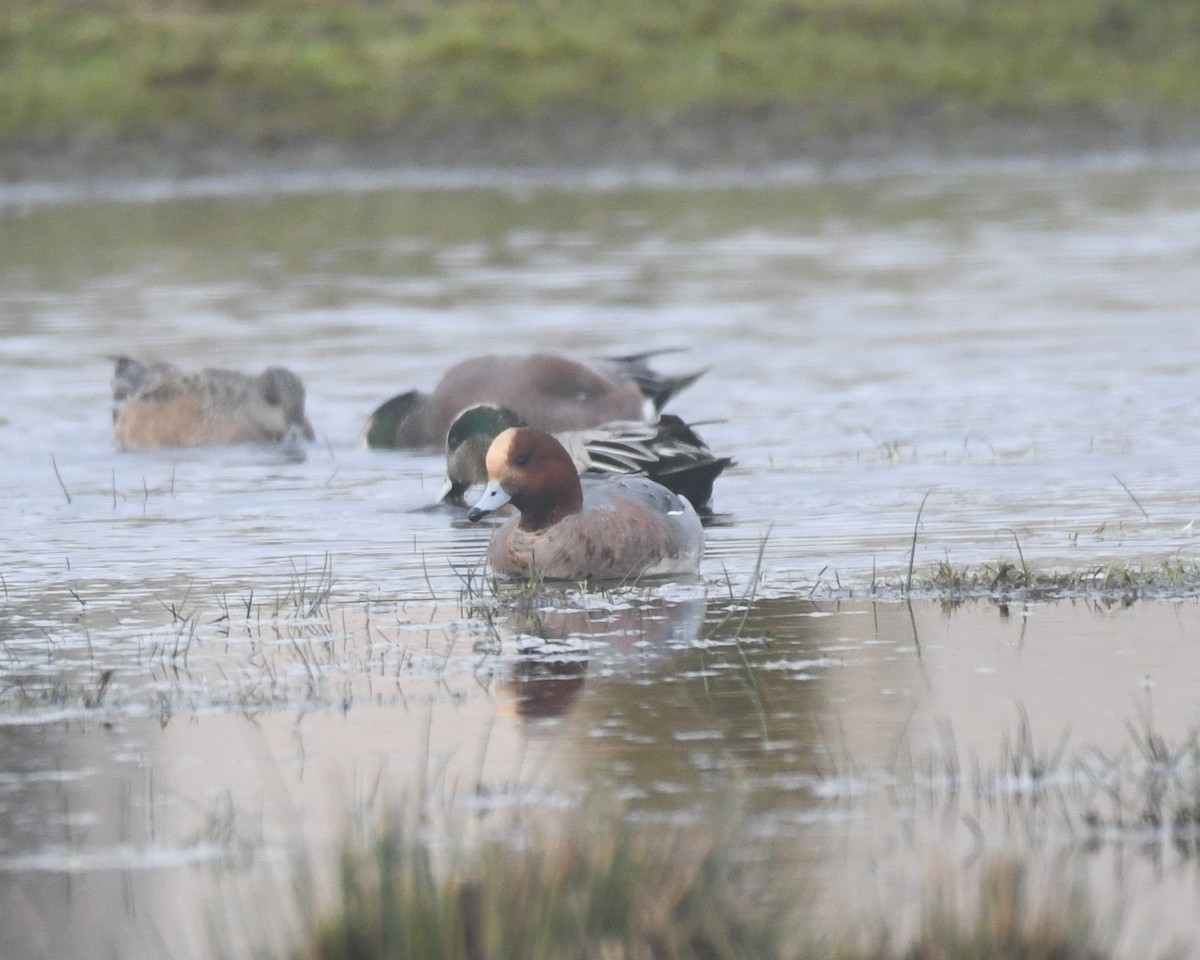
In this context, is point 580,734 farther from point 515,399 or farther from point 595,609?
point 515,399

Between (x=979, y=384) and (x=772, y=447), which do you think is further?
(x=979, y=384)

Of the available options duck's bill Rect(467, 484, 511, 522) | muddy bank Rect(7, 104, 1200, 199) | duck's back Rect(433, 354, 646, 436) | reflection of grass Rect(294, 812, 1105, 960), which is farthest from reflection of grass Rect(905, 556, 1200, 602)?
muddy bank Rect(7, 104, 1200, 199)

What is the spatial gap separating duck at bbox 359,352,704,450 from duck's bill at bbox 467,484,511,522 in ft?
12.8

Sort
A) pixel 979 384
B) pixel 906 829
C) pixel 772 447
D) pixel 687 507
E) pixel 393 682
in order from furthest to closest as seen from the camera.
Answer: pixel 979 384 → pixel 772 447 → pixel 687 507 → pixel 393 682 → pixel 906 829

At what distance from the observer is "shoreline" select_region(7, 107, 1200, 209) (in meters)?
35.2

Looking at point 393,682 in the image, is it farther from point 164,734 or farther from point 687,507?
point 687,507

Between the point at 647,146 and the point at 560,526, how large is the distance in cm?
2886

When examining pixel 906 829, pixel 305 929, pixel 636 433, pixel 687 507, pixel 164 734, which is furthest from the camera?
pixel 636 433

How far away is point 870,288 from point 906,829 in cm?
1521

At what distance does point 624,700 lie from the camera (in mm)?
6098

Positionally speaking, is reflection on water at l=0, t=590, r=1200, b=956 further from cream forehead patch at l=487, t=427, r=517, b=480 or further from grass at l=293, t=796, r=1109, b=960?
cream forehead patch at l=487, t=427, r=517, b=480

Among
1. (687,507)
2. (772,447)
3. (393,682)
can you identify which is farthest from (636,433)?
(393,682)

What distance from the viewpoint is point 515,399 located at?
477 inches

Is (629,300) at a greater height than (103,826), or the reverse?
(629,300)
